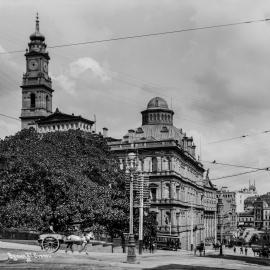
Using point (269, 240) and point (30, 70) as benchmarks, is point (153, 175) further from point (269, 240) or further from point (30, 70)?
point (30, 70)

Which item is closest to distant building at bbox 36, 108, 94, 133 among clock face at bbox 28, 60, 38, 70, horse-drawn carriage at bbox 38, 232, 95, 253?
clock face at bbox 28, 60, 38, 70

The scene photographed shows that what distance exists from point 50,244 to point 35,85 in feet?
253

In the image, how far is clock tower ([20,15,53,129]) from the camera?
105 metres

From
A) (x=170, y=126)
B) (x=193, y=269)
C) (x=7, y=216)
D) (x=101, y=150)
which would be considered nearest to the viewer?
(x=193, y=269)

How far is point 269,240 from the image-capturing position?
93250 millimetres

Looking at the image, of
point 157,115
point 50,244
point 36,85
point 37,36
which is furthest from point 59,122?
point 50,244

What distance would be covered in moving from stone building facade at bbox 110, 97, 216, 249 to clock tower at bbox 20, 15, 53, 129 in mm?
19322

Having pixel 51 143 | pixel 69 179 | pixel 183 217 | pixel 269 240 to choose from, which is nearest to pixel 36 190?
pixel 69 179

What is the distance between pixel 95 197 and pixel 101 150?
1560cm

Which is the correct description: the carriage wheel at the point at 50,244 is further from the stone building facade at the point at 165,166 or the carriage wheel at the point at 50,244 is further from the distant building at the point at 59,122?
the distant building at the point at 59,122

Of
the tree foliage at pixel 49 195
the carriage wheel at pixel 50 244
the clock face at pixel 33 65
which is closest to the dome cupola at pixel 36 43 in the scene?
the clock face at pixel 33 65

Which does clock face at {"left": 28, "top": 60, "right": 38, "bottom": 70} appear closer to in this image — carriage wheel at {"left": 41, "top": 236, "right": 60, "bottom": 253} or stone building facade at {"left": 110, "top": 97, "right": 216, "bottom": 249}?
stone building facade at {"left": 110, "top": 97, "right": 216, "bottom": 249}

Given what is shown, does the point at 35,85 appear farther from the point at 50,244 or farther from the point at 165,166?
the point at 50,244

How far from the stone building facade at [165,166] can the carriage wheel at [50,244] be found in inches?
1803
